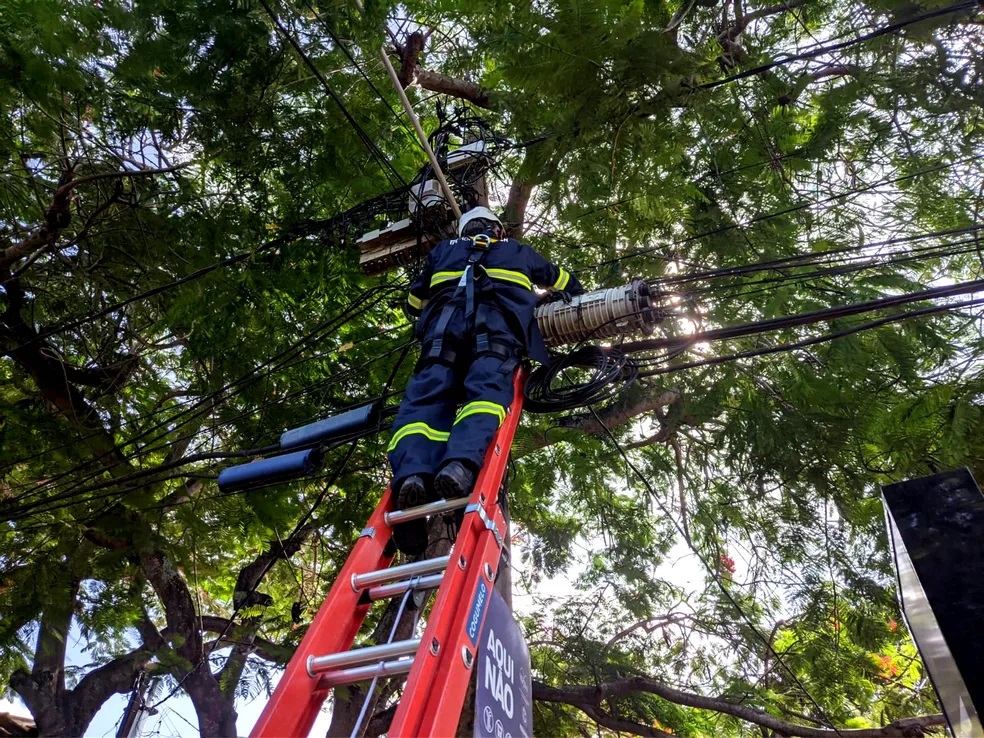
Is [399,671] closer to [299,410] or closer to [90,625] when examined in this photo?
[299,410]

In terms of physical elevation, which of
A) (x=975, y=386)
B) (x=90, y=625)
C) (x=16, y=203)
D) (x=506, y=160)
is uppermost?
(x=506, y=160)

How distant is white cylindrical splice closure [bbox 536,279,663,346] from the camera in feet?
11.8

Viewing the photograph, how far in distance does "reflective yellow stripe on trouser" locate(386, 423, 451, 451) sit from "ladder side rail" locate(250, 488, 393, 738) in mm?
261

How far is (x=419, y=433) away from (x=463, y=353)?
1.91 ft

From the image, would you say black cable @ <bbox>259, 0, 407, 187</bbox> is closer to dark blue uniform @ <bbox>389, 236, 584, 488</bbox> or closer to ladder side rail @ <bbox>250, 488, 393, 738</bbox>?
dark blue uniform @ <bbox>389, 236, 584, 488</bbox>

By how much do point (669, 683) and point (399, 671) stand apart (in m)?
5.00

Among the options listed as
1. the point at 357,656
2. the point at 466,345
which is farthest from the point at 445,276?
the point at 357,656

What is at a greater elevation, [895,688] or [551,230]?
[551,230]

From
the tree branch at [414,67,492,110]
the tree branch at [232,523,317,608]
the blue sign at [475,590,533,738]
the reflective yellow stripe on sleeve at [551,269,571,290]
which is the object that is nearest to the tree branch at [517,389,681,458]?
the reflective yellow stripe on sleeve at [551,269,571,290]

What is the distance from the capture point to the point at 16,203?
217 inches

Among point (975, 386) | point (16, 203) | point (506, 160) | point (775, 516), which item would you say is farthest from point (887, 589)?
point (16, 203)

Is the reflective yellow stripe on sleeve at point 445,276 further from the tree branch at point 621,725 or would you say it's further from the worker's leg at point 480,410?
the tree branch at point 621,725

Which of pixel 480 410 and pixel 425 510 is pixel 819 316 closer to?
pixel 480 410

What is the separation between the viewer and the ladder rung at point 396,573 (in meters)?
2.72
